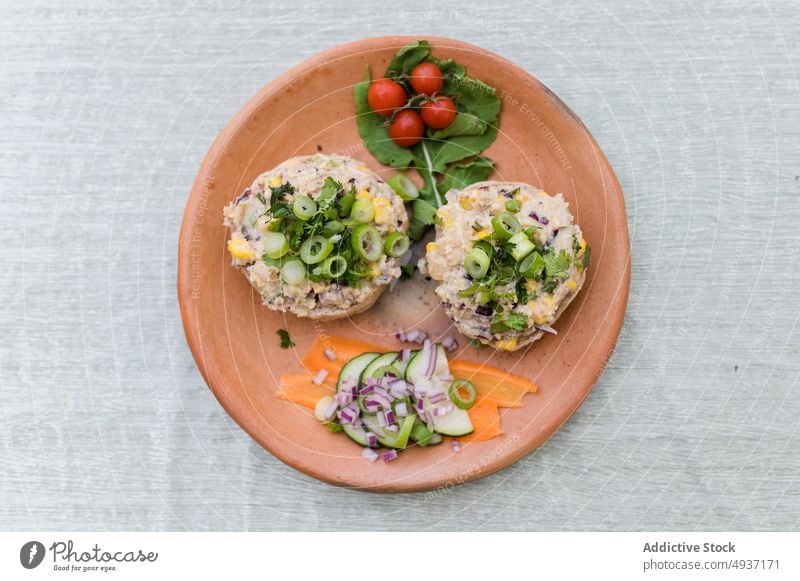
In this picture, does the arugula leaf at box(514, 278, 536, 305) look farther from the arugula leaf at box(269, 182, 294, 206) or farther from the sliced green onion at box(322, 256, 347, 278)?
the arugula leaf at box(269, 182, 294, 206)

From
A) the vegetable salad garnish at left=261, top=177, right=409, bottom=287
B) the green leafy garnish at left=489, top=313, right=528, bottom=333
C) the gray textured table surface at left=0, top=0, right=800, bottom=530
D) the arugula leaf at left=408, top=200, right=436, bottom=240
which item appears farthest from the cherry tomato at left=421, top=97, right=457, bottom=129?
the green leafy garnish at left=489, top=313, right=528, bottom=333

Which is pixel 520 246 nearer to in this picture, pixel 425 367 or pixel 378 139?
pixel 425 367

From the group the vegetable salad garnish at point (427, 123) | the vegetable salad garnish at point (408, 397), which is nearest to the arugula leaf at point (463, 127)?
the vegetable salad garnish at point (427, 123)

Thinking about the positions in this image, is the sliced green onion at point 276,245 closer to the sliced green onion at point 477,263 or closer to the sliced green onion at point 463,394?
the sliced green onion at point 477,263

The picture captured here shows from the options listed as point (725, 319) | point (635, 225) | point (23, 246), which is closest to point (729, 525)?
point (725, 319)

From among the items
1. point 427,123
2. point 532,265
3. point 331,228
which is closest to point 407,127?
point 427,123

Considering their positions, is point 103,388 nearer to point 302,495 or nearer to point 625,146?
point 302,495
